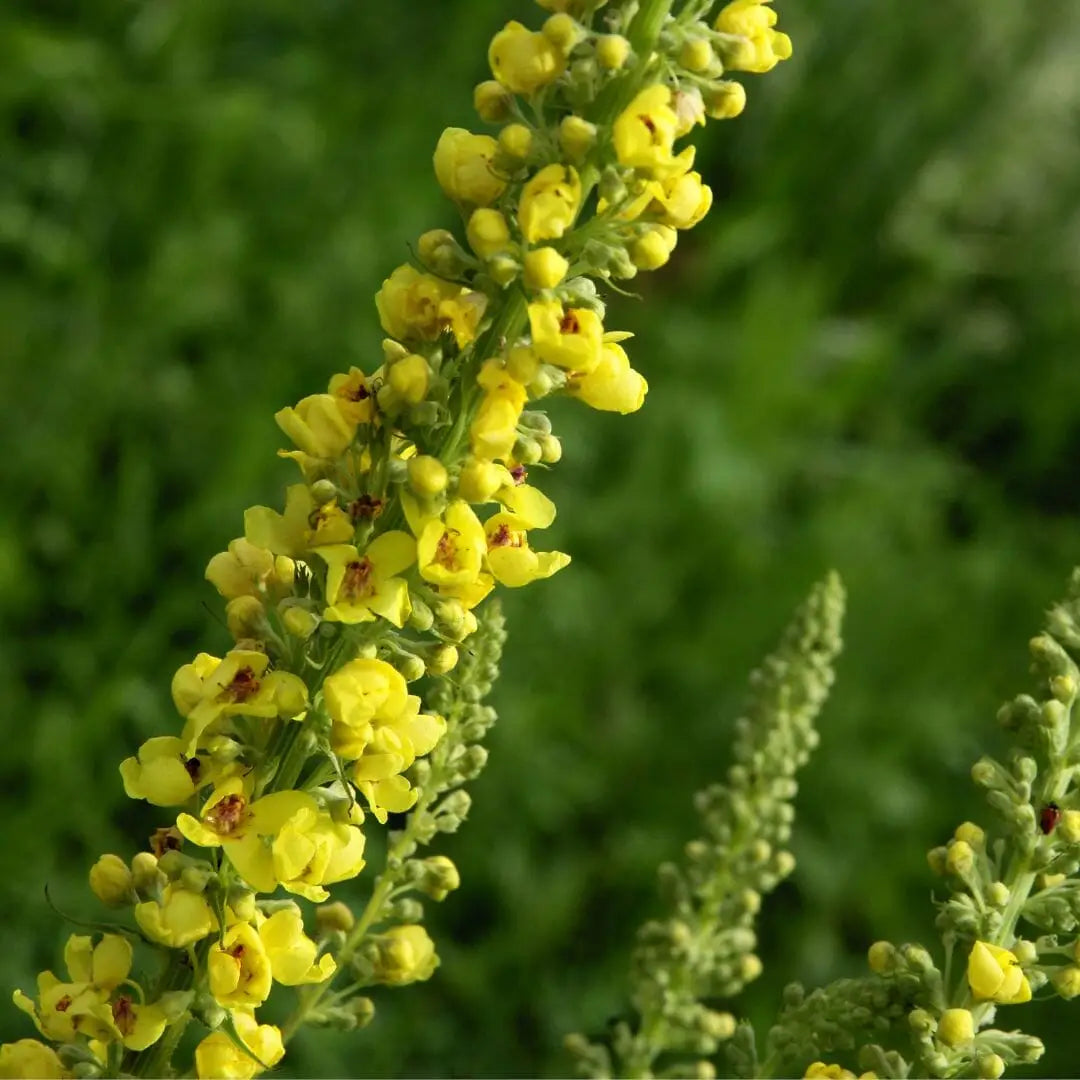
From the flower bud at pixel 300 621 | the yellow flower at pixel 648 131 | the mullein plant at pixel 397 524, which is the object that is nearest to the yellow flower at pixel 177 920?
the mullein plant at pixel 397 524

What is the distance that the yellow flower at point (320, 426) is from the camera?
125 cm

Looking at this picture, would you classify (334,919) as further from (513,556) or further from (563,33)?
(563,33)

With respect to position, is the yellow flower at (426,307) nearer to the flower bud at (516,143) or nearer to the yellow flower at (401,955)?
the flower bud at (516,143)

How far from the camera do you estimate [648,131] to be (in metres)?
1.13

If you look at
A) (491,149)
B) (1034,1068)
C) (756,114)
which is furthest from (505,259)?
(756,114)

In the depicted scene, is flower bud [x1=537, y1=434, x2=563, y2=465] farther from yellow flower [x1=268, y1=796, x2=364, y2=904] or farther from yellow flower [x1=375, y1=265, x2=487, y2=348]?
yellow flower [x1=268, y1=796, x2=364, y2=904]

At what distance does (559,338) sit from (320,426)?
0.22 meters

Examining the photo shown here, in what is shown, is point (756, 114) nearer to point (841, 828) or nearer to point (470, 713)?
point (841, 828)

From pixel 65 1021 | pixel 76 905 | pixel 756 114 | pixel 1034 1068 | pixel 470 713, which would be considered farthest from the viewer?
pixel 756 114

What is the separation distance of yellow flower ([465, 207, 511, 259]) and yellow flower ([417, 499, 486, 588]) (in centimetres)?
19

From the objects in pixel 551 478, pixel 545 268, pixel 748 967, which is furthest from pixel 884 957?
pixel 551 478

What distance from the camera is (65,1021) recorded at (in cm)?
128

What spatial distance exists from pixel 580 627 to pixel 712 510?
2.81ft

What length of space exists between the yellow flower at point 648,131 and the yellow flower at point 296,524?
14.0 inches
